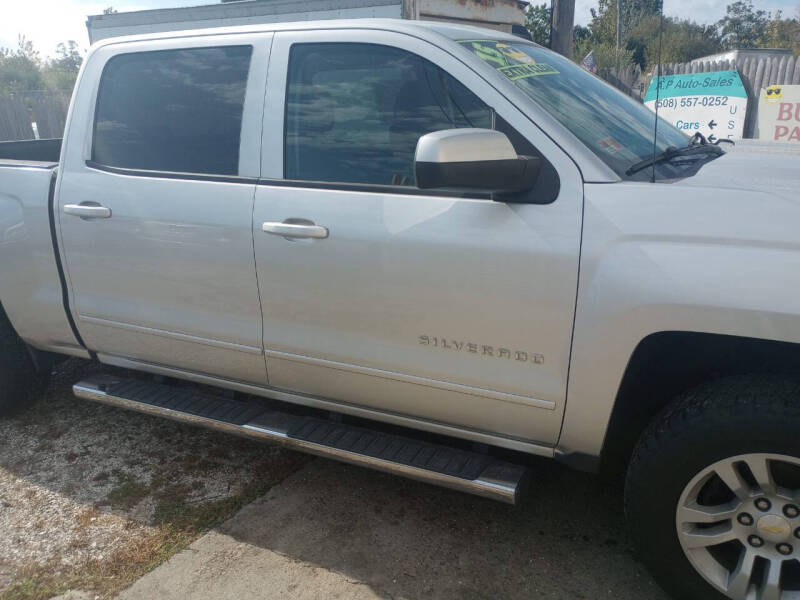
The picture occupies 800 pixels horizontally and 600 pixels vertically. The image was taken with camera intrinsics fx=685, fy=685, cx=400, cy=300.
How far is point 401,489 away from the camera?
10.3 feet

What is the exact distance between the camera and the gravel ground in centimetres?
272

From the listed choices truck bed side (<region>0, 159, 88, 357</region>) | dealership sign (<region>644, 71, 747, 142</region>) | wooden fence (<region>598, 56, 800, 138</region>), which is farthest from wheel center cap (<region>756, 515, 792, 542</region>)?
dealership sign (<region>644, 71, 747, 142</region>)

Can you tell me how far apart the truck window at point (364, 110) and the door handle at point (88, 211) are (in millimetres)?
945

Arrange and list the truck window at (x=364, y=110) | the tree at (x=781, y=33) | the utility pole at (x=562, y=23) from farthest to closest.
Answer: the tree at (x=781, y=33), the utility pole at (x=562, y=23), the truck window at (x=364, y=110)

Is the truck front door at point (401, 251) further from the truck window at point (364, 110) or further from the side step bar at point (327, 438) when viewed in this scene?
the side step bar at point (327, 438)

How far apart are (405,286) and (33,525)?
77.3 inches

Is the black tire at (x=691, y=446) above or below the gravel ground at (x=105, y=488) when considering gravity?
above

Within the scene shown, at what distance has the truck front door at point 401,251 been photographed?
2.29 metres

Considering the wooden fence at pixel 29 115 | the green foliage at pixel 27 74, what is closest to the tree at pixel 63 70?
the green foliage at pixel 27 74

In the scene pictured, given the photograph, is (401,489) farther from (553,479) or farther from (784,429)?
(784,429)

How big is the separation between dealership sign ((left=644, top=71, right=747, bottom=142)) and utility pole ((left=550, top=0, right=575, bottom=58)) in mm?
4709

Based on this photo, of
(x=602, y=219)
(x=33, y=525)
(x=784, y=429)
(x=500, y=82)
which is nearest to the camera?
(x=784, y=429)

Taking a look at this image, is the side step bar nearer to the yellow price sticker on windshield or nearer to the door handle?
the door handle

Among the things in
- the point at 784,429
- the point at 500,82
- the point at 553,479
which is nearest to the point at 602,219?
the point at 500,82
